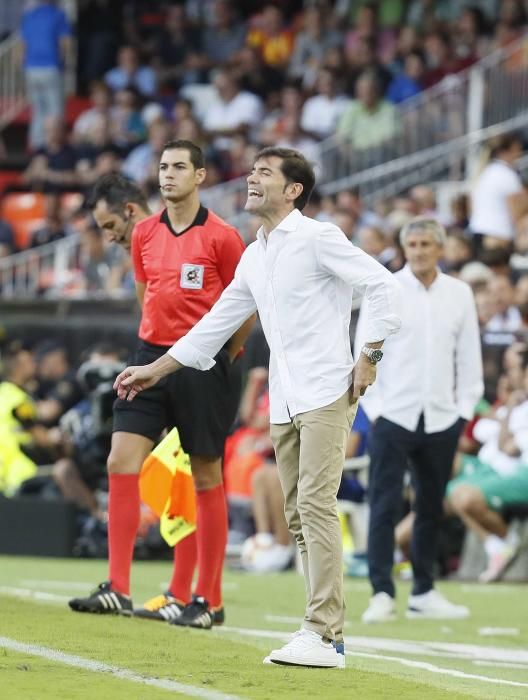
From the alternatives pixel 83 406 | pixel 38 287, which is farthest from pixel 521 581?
pixel 38 287

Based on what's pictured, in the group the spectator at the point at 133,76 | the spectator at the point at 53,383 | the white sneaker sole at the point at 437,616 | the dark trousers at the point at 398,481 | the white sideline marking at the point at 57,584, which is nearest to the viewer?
the dark trousers at the point at 398,481

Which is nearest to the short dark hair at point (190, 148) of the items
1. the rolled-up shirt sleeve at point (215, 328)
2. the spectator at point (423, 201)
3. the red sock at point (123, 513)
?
the rolled-up shirt sleeve at point (215, 328)

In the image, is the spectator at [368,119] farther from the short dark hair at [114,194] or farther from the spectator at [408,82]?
the short dark hair at [114,194]

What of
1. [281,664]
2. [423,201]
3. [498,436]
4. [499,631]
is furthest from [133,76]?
[281,664]

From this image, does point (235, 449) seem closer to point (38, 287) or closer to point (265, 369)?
point (265, 369)

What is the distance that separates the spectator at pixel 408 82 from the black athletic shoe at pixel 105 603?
41.7 feet

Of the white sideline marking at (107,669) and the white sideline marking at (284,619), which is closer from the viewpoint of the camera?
the white sideline marking at (107,669)

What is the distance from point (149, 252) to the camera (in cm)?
825

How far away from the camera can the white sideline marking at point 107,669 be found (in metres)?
5.58

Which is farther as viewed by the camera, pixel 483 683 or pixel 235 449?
pixel 235 449

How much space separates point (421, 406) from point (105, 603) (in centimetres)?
236

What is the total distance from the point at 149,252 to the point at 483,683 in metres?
2.79

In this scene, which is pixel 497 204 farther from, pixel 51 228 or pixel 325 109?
pixel 51 228

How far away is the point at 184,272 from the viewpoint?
8148mm
